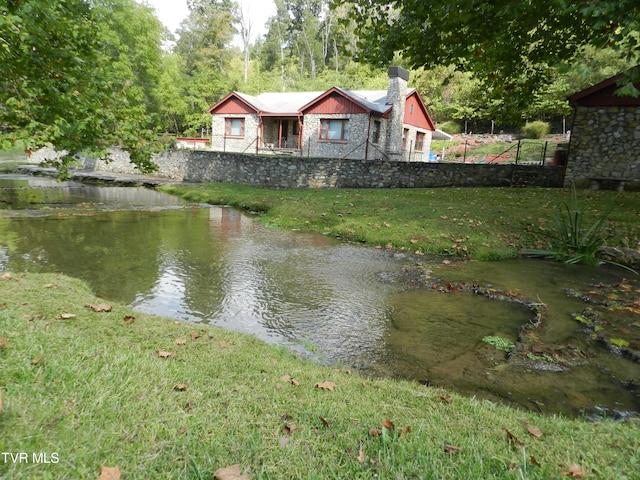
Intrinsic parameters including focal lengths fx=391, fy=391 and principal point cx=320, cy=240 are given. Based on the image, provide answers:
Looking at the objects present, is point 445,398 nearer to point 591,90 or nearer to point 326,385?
point 326,385

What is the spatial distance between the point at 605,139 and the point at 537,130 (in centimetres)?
2362

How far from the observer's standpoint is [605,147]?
15562mm

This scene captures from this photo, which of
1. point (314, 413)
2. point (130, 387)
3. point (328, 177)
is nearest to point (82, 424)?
point (130, 387)

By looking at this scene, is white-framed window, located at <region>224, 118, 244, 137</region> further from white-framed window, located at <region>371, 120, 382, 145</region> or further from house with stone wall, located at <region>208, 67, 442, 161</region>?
white-framed window, located at <region>371, 120, 382, 145</region>

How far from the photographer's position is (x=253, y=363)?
3502 millimetres

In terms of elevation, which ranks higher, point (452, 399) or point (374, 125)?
point (374, 125)

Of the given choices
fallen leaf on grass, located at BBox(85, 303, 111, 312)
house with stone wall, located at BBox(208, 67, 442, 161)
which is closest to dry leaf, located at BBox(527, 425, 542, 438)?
fallen leaf on grass, located at BBox(85, 303, 111, 312)

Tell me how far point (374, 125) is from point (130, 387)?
27.7 meters

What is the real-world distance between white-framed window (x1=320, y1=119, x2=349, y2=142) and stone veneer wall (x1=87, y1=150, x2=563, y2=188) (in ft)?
32.1

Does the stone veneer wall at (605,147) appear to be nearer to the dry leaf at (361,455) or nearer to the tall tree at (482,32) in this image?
the tall tree at (482,32)

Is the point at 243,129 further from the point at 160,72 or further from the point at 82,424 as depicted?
the point at 82,424

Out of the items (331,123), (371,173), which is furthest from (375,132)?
(371,173)

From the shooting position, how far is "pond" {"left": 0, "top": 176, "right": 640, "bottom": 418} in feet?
13.3

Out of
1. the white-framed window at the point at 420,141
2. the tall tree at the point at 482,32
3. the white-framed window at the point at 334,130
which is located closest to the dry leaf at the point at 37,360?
the tall tree at the point at 482,32
